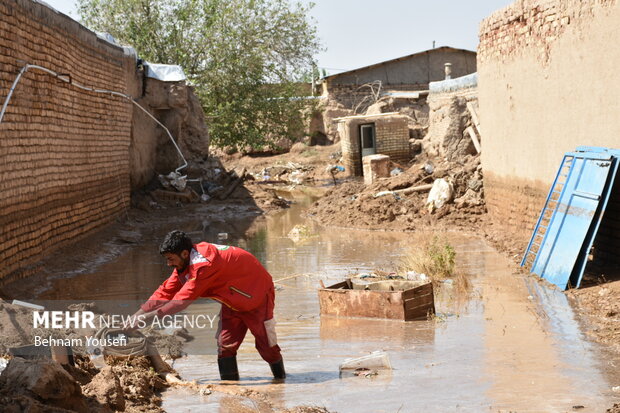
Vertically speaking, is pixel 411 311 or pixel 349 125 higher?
pixel 349 125

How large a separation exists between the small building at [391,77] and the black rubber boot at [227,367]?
94.9ft

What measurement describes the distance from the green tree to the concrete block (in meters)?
7.66

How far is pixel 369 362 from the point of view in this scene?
256 inches

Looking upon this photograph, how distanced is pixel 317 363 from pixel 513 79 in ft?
26.5

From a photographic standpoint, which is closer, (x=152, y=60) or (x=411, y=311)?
(x=411, y=311)

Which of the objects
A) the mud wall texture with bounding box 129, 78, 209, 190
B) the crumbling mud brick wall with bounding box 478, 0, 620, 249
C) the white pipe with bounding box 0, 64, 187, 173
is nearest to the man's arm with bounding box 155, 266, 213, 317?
the white pipe with bounding box 0, 64, 187, 173

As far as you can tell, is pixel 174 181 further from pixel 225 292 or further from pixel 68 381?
pixel 68 381

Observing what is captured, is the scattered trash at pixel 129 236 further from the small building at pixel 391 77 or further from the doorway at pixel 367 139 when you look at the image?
the small building at pixel 391 77

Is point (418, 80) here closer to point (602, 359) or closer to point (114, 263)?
point (114, 263)

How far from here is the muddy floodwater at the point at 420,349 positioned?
18.7ft

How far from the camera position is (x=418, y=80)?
35.0m

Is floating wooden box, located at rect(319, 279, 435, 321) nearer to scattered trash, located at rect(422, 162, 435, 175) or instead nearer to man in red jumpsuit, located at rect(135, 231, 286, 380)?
man in red jumpsuit, located at rect(135, 231, 286, 380)

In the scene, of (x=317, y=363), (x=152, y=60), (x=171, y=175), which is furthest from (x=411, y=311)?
(x=152, y=60)

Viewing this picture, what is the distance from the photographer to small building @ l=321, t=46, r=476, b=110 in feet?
114
